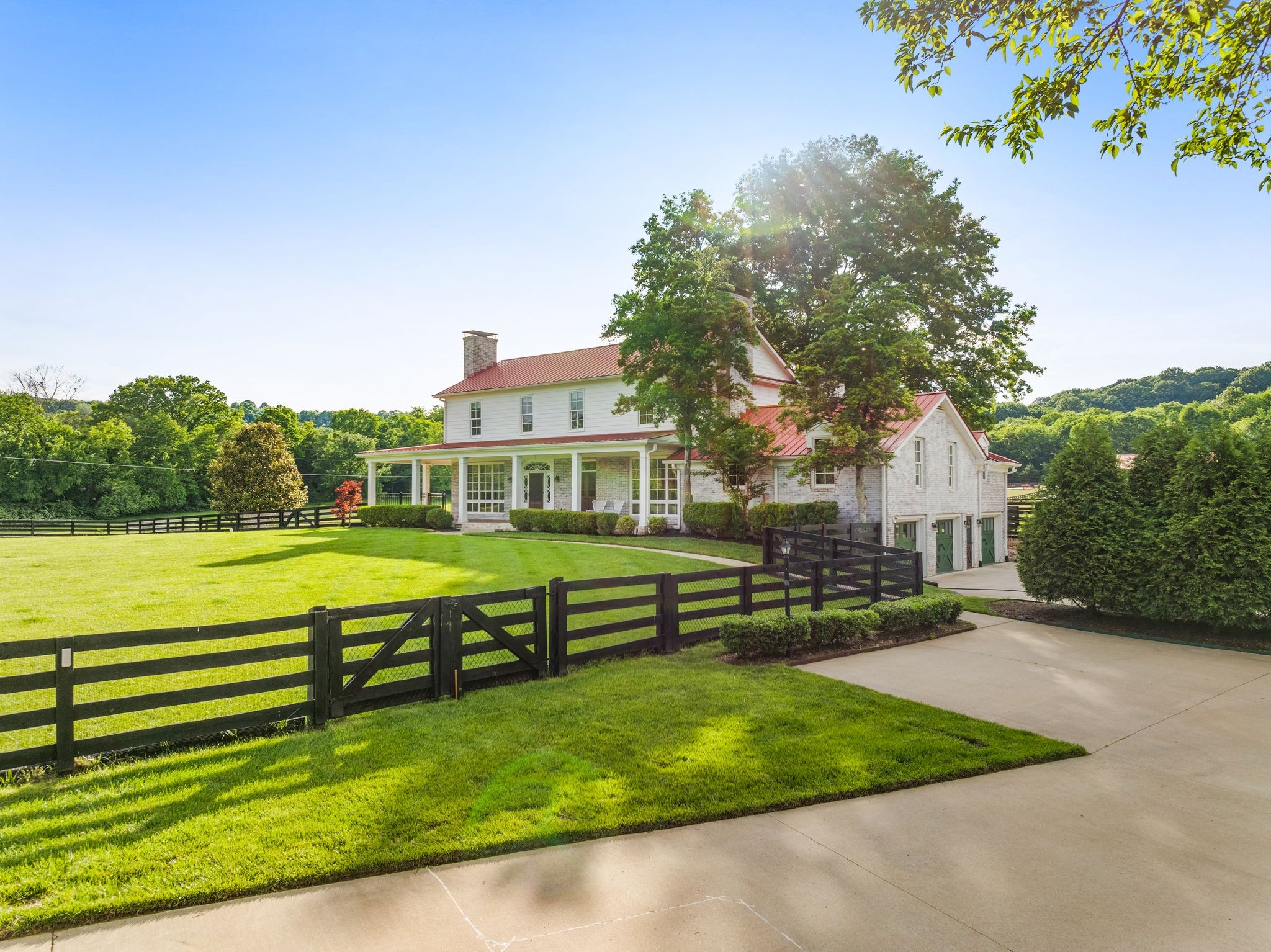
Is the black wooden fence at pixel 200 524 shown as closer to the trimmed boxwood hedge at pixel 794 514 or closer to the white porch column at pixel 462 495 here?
the white porch column at pixel 462 495

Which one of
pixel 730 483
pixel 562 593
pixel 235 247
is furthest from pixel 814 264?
pixel 562 593

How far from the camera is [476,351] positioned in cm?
3466

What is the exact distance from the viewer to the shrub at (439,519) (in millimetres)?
30188

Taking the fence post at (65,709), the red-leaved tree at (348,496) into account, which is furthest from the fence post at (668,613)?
the red-leaved tree at (348,496)

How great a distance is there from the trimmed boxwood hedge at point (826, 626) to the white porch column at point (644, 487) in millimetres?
14493

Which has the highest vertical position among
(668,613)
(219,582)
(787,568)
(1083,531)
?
(1083,531)

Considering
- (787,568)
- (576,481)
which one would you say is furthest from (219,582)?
(576,481)

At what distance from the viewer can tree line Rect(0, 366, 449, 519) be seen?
47.2 metres

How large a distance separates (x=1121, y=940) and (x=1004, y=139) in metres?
8.77

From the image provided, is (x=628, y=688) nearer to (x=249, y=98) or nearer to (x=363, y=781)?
(x=363, y=781)

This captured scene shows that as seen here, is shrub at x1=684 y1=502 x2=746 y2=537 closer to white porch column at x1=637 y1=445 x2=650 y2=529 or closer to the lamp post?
white porch column at x1=637 y1=445 x2=650 y2=529

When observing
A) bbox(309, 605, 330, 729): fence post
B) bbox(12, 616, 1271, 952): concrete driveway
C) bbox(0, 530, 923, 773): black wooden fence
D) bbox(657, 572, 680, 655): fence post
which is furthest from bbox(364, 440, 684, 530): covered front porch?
bbox(12, 616, 1271, 952): concrete driveway

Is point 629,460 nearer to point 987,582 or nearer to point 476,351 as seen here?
point 476,351

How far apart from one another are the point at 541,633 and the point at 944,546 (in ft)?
63.9
